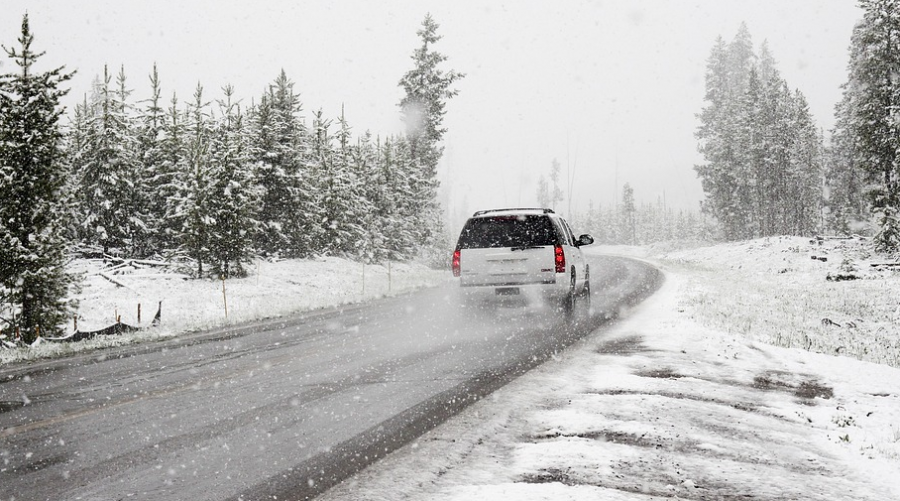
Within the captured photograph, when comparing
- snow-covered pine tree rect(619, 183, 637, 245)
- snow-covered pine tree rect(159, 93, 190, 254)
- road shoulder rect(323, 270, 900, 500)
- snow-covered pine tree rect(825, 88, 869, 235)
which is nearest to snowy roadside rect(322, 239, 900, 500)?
road shoulder rect(323, 270, 900, 500)

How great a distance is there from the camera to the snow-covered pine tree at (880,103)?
89.8 feet

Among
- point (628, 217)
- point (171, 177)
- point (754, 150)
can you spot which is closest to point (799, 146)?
point (754, 150)

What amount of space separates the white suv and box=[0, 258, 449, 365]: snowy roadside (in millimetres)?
5759

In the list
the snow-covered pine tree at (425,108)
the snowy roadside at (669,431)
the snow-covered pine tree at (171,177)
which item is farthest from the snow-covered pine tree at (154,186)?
the snowy roadside at (669,431)

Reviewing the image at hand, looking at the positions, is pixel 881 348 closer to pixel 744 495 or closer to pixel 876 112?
pixel 744 495

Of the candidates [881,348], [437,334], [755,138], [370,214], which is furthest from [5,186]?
[755,138]

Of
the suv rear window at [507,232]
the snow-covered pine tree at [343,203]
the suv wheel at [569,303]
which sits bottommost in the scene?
the suv wheel at [569,303]

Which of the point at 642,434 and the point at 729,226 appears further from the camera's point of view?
the point at 729,226

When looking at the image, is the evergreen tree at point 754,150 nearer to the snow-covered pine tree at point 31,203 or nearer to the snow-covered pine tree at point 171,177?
the snow-covered pine tree at point 171,177

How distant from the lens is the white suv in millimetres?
11570

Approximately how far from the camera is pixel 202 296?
21.5 m

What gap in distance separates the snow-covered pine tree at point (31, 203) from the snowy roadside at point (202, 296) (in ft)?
3.19

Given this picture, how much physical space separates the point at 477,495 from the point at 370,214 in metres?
34.4

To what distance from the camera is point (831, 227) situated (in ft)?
187
